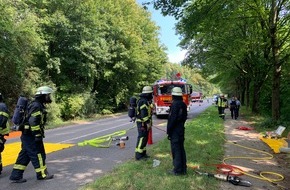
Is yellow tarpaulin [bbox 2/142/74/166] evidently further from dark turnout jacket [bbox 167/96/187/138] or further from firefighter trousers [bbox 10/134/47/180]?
dark turnout jacket [bbox 167/96/187/138]

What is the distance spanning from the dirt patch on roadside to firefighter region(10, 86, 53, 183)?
160 inches

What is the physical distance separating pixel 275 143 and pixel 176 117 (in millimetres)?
7203

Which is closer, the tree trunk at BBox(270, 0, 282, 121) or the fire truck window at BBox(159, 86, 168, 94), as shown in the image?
the tree trunk at BBox(270, 0, 282, 121)

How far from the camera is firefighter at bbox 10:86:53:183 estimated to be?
22.6ft

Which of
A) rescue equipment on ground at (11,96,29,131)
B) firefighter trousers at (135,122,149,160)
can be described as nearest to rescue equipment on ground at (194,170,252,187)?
firefighter trousers at (135,122,149,160)

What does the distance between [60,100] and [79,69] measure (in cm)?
344

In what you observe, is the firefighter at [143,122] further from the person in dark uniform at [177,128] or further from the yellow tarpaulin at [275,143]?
the yellow tarpaulin at [275,143]

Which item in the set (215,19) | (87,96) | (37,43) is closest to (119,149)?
(215,19)

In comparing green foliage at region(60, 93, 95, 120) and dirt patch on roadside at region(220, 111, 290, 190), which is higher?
green foliage at region(60, 93, 95, 120)

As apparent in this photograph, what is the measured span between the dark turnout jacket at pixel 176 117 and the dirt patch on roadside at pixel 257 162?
152 cm

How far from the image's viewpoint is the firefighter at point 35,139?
22.6 ft

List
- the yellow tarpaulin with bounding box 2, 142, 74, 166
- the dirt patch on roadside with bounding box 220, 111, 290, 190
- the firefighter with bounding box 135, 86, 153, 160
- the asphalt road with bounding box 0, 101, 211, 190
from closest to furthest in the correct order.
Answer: the asphalt road with bounding box 0, 101, 211, 190, the dirt patch on roadside with bounding box 220, 111, 290, 190, the firefighter with bounding box 135, 86, 153, 160, the yellow tarpaulin with bounding box 2, 142, 74, 166

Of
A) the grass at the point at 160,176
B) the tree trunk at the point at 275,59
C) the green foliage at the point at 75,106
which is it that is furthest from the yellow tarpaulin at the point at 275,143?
the green foliage at the point at 75,106

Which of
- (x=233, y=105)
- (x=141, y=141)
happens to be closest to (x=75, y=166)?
(x=141, y=141)
